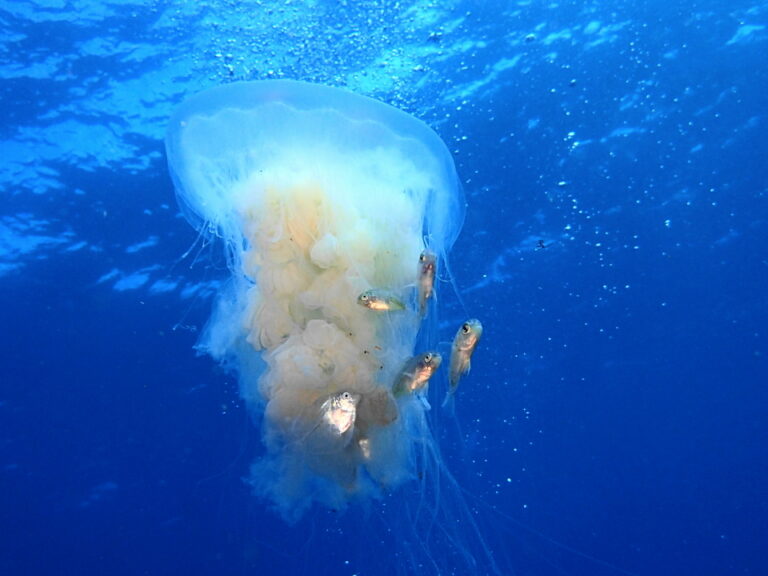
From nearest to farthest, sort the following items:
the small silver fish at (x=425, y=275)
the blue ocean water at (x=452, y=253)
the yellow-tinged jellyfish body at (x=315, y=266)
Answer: the yellow-tinged jellyfish body at (x=315, y=266)
the small silver fish at (x=425, y=275)
the blue ocean water at (x=452, y=253)

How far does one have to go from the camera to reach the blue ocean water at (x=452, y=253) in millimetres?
8188

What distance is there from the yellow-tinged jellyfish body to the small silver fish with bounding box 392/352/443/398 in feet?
0.37

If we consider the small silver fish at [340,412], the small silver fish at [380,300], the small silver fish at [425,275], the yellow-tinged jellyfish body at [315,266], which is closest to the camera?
the small silver fish at [340,412]

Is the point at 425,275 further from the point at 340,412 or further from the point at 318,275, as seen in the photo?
the point at 340,412

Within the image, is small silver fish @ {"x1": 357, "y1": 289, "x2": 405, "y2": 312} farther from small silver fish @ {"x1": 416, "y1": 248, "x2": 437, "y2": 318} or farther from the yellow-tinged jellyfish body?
small silver fish @ {"x1": 416, "y1": 248, "x2": 437, "y2": 318}

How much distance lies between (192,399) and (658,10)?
14.2 meters

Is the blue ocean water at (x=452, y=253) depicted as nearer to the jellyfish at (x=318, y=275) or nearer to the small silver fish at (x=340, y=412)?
the jellyfish at (x=318, y=275)

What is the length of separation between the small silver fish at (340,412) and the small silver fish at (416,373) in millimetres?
354

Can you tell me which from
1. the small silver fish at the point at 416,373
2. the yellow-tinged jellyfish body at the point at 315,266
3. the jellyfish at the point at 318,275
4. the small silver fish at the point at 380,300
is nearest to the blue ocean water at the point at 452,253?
the jellyfish at the point at 318,275

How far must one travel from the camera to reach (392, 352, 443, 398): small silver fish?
168 inches

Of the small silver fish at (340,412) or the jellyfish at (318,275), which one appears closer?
the small silver fish at (340,412)

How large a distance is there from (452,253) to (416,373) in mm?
9430

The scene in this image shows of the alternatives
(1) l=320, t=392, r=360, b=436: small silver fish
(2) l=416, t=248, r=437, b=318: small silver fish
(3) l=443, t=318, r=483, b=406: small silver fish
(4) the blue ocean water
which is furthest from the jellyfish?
(4) the blue ocean water

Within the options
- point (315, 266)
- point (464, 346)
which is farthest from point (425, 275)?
A: point (315, 266)
